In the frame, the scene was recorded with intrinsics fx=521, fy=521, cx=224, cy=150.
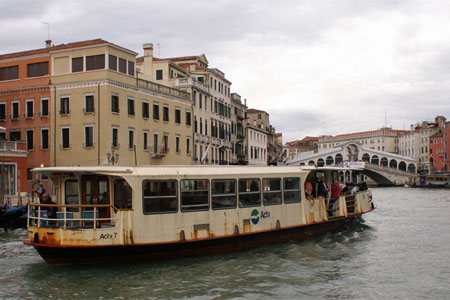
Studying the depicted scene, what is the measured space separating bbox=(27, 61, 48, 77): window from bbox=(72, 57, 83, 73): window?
199 cm

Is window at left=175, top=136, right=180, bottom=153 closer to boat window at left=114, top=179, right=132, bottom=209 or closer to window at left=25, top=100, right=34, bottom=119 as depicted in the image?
window at left=25, top=100, right=34, bottom=119

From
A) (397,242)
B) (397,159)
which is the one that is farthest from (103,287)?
(397,159)

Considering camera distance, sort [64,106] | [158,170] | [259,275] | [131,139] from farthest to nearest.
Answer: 1. [131,139]
2. [64,106]
3. [158,170]
4. [259,275]

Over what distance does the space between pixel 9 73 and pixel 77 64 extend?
16.8ft

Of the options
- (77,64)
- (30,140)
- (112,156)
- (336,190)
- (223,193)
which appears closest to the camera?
(223,193)

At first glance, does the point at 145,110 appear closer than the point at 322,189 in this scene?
No

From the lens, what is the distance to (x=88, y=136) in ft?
91.5

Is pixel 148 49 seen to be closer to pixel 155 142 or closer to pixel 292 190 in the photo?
pixel 155 142

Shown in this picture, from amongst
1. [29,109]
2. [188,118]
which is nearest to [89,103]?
[29,109]

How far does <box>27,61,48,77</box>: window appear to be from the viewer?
1158 inches

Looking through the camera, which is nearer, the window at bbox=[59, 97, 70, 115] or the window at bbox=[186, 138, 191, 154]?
the window at bbox=[59, 97, 70, 115]

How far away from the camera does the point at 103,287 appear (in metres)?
9.62

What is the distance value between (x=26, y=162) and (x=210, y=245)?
1787 cm

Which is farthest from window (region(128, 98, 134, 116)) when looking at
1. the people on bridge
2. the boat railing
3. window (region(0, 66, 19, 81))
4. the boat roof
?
the boat railing
